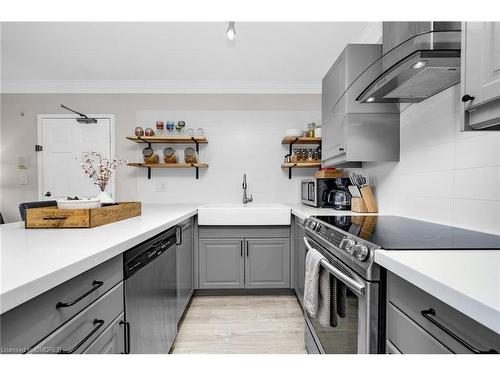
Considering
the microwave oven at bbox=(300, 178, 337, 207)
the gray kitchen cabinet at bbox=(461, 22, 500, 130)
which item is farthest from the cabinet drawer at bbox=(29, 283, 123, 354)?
the microwave oven at bbox=(300, 178, 337, 207)

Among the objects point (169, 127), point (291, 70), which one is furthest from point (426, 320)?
point (169, 127)

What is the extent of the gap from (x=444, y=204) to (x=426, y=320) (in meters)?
1.02

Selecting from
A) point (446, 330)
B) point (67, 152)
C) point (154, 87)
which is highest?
point (154, 87)

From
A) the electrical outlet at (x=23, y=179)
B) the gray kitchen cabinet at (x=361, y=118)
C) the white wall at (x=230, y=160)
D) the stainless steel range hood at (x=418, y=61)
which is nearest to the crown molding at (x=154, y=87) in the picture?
the white wall at (x=230, y=160)

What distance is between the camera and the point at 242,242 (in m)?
2.46

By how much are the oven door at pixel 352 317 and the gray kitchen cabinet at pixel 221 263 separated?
3.98 ft

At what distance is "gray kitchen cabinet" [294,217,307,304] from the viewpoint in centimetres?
210

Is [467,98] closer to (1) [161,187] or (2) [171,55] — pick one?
(2) [171,55]

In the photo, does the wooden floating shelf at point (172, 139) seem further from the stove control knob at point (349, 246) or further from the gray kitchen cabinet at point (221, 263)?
the stove control knob at point (349, 246)

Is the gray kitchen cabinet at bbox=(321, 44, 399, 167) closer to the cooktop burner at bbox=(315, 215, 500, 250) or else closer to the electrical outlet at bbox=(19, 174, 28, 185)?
the cooktop burner at bbox=(315, 215, 500, 250)

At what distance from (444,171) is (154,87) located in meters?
3.17

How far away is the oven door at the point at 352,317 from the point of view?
2.89 ft

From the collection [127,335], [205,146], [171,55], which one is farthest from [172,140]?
[127,335]

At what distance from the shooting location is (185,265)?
2.10 m
